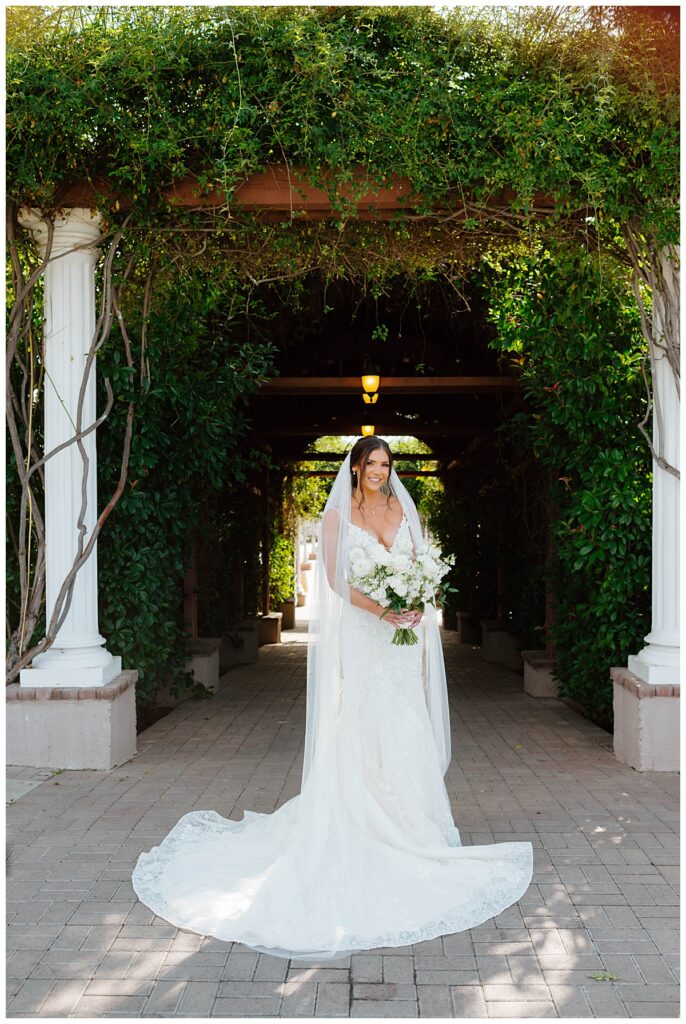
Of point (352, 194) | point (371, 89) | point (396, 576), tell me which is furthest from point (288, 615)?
point (396, 576)

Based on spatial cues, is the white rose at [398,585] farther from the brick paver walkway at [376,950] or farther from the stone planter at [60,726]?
the stone planter at [60,726]

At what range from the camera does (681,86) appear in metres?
4.53

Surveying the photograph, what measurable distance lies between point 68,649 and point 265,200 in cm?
304

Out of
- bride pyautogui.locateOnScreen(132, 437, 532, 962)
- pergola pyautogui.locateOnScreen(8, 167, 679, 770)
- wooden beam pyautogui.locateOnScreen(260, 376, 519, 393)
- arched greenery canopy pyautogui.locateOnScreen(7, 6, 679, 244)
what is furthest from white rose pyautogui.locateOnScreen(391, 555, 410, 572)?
wooden beam pyautogui.locateOnScreen(260, 376, 519, 393)

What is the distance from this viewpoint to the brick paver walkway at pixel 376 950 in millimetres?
2781

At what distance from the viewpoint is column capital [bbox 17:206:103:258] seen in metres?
5.42

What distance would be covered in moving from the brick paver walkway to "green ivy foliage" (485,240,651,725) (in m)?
0.92

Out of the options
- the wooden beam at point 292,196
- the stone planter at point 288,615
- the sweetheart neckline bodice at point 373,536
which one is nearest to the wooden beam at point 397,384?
the wooden beam at point 292,196

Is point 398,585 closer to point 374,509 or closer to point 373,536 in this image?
point 373,536

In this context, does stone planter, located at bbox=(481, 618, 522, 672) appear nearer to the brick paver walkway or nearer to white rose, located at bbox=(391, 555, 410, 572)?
the brick paver walkway

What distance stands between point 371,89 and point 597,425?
2.75 m

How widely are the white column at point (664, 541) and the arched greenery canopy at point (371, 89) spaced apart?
119 centimetres

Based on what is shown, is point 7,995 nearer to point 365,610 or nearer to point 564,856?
point 365,610

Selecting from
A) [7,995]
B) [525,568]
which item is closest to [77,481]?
[7,995]
